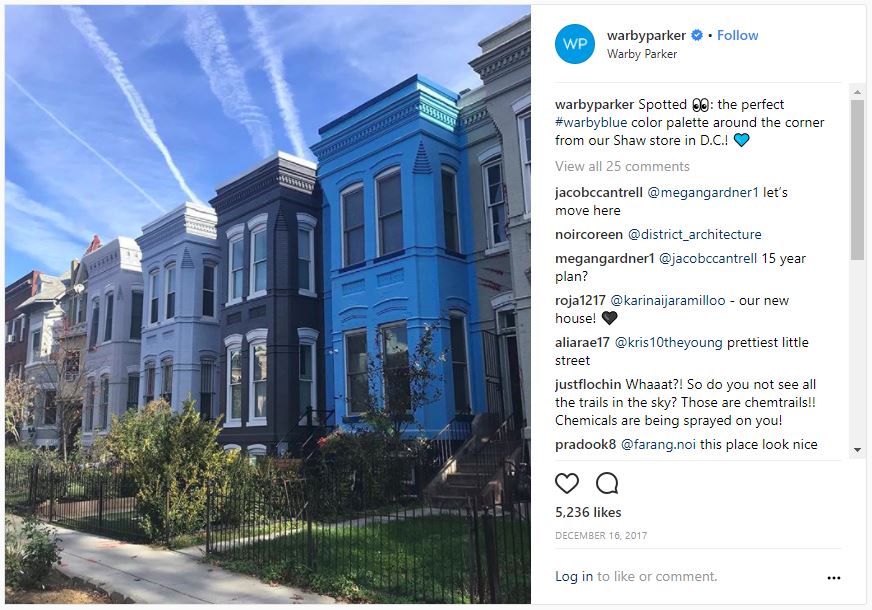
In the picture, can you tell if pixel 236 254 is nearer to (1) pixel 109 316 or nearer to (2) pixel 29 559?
(1) pixel 109 316

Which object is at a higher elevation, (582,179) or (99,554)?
(582,179)

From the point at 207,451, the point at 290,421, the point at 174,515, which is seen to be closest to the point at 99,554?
the point at 174,515

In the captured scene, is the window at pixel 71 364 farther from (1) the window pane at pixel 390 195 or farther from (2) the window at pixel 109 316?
(1) the window pane at pixel 390 195

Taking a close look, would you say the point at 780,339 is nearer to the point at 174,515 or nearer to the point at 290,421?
the point at 174,515

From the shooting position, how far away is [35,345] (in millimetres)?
32406

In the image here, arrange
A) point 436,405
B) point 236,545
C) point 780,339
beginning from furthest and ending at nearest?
point 436,405, point 236,545, point 780,339

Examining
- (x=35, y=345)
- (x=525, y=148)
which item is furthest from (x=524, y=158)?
(x=35, y=345)

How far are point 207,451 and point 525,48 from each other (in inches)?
364

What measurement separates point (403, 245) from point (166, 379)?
11272mm

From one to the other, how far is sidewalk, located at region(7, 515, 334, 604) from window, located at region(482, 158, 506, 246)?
9.19 metres

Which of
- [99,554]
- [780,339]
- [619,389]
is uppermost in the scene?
[780,339]

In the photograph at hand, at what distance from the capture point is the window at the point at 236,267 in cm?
1928

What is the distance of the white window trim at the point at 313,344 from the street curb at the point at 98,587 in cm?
951

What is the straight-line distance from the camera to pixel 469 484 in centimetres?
1076
